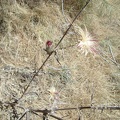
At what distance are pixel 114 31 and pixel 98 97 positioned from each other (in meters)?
0.64

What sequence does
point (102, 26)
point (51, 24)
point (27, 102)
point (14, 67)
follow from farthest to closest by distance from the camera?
point (102, 26) < point (51, 24) < point (14, 67) < point (27, 102)

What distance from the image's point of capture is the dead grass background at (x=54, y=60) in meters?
1.92

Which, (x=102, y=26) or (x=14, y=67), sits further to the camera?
(x=102, y=26)

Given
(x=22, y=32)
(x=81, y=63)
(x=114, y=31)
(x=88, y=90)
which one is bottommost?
(x=88, y=90)

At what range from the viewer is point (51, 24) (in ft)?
7.43

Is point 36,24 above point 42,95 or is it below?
above

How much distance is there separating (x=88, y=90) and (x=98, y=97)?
2.9 inches

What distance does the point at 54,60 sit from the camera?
207 centimetres

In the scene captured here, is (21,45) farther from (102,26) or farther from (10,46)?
(102,26)

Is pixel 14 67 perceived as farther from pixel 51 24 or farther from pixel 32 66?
pixel 51 24

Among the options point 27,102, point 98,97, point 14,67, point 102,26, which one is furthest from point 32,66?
point 102,26

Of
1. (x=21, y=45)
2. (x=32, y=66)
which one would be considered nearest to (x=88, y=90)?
(x=32, y=66)

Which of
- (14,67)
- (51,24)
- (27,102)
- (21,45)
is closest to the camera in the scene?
(27,102)

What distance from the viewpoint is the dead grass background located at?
1923mm
